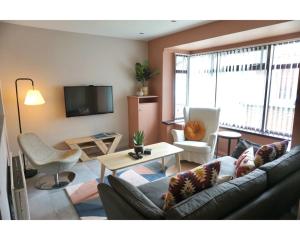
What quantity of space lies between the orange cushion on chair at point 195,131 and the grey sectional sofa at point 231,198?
1959 mm

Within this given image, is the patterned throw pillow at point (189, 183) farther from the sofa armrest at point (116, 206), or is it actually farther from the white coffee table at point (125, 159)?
the white coffee table at point (125, 159)

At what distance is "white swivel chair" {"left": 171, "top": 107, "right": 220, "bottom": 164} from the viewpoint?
3.54m

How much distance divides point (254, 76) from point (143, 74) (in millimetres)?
2221

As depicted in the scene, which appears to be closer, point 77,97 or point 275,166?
point 275,166

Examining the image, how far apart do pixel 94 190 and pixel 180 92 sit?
118 inches

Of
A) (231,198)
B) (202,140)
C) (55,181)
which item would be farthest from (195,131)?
(231,198)

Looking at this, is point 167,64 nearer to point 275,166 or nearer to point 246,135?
point 246,135

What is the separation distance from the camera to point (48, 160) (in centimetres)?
303

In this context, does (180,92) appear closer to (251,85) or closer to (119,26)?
(251,85)

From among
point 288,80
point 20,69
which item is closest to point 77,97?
point 20,69

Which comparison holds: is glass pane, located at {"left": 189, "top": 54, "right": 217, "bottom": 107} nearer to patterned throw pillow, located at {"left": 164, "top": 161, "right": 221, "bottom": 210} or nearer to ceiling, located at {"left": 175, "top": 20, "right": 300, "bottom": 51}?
ceiling, located at {"left": 175, "top": 20, "right": 300, "bottom": 51}

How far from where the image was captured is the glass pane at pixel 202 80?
14.4 feet

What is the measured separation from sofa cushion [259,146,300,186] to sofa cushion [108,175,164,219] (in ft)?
3.28

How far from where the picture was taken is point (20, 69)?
3.40 m
